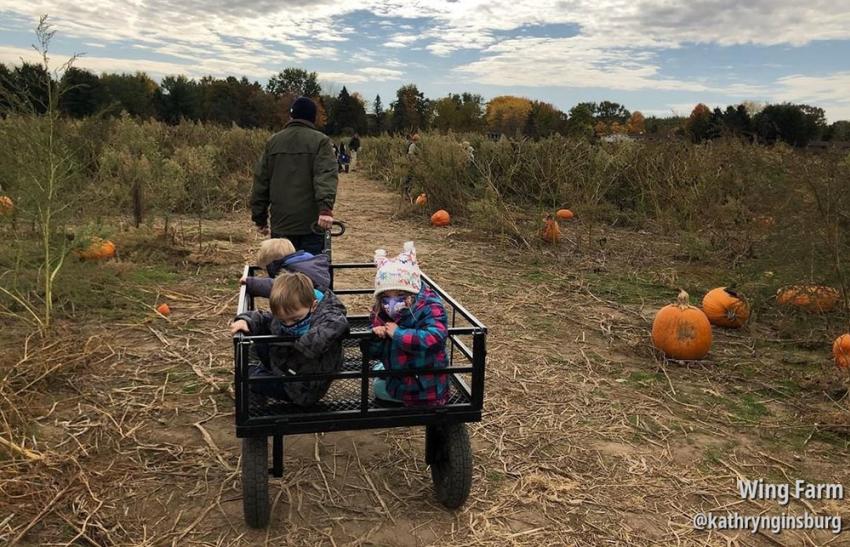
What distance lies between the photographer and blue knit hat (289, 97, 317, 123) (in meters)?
5.18

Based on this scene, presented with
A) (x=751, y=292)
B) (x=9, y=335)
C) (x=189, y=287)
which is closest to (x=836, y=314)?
(x=751, y=292)

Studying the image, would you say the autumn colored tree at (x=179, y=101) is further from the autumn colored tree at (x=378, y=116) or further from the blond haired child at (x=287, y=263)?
the blond haired child at (x=287, y=263)

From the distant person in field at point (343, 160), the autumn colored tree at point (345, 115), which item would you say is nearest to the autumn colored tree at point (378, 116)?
the autumn colored tree at point (345, 115)

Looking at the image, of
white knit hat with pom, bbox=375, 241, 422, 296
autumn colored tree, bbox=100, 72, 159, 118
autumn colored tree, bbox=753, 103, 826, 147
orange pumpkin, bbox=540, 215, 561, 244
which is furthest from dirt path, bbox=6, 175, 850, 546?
autumn colored tree, bbox=100, 72, 159, 118

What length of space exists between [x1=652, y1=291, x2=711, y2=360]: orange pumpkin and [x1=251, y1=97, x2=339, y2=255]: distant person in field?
3.02 m

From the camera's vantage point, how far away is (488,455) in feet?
12.7

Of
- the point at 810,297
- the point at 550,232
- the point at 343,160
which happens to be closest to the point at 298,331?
the point at 810,297

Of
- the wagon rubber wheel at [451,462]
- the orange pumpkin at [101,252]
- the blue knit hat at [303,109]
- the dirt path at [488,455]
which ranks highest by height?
the blue knit hat at [303,109]

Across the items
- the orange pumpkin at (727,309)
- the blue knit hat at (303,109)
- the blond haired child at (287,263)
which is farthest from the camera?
the orange pumpkin at (727,309)

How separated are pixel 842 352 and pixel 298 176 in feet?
15.0

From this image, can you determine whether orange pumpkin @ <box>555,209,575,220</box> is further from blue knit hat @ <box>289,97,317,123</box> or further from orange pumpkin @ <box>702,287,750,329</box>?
blue knit hat @ <box>289,97,317,123</box>

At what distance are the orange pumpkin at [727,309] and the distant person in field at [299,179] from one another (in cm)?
405

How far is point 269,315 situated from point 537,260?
681cm

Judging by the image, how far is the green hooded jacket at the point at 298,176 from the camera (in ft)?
16.6
